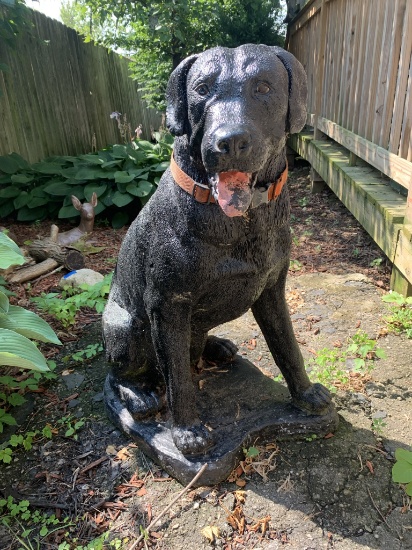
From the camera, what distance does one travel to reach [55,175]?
639cm

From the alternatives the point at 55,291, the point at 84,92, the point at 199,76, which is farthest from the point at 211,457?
the point at 84,92

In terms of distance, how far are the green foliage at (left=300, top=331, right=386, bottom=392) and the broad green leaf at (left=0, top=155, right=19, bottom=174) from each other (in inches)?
199

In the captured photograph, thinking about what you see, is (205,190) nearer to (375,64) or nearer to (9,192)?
(375,64)

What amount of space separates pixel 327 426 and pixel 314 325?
1260mm

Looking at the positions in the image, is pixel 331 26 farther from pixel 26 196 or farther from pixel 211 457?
pixel 211 457

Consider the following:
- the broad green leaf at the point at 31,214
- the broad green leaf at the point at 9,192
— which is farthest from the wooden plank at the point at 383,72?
the broad green leaf at the point at 9,192

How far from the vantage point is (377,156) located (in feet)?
13.5

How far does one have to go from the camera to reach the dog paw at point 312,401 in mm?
2111

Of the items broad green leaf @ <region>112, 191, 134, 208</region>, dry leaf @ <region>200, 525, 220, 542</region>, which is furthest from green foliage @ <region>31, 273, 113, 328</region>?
broad green leaf @ <region>112, 191, 134, 208</region>

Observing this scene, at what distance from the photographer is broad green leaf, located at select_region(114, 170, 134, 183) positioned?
5801 millimetres

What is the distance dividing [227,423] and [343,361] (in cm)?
104

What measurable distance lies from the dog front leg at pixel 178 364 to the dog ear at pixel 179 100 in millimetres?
625

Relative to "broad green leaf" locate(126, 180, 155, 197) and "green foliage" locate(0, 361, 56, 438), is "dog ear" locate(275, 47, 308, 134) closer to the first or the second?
"green foliage" locate(0, 361, 56, 438)

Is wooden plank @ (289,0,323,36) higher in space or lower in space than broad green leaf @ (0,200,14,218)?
higher
